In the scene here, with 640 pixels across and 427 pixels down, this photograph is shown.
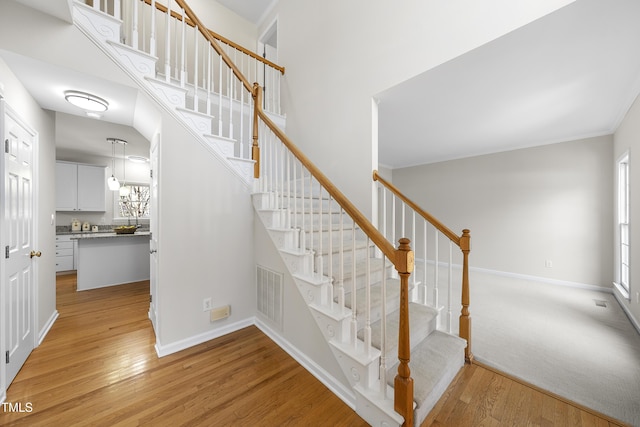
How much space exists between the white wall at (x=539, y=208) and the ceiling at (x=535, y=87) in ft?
1.49

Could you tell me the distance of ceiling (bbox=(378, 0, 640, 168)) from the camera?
1.55m

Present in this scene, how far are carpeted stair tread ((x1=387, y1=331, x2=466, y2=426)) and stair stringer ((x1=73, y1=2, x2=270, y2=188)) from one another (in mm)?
2342

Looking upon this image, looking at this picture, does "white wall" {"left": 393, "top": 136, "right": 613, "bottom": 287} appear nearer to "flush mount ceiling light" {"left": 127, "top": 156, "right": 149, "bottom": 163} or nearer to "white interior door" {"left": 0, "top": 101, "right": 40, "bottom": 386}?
"white interior door" {"left": 0, "top": 101, "right": 40, "bottom": 386}

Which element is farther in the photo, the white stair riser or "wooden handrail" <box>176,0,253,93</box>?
"wooden handrail" <box>176,0,253,93</box>

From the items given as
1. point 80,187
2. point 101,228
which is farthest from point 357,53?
point 101,228

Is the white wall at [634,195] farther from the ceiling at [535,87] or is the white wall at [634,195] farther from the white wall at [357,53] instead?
the white wall at [357,53]

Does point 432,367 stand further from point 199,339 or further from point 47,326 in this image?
point 47,326

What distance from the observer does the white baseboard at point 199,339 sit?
2.14 metres

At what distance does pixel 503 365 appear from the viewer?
194 cm

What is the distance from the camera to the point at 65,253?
5059mm

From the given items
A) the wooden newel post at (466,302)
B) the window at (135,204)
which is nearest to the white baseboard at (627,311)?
the wooden newel post at (466,302)

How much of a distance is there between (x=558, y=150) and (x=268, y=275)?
5373 millimetres

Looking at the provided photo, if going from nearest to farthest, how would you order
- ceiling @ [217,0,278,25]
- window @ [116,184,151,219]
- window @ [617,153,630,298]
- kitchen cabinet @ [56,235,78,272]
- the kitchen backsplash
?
window @ [617,153,630,298] → ceiling @ [217,0,278,25] → kitchen cabinet @ [56,235,78,272] → the kitchen backsplash → window @ [116,184,151,219]

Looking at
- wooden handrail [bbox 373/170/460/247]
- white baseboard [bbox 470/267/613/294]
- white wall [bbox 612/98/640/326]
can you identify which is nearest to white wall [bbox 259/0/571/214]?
wooden handrail [bbox 373/170/460/247]
